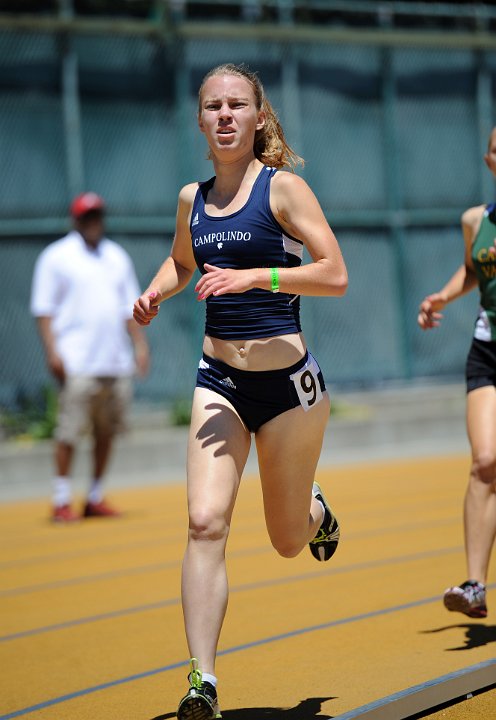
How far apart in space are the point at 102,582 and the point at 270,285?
3840 mm

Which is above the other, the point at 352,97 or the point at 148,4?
the point at 148,4

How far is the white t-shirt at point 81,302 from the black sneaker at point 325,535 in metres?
5.58

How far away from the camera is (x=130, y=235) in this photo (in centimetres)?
1650

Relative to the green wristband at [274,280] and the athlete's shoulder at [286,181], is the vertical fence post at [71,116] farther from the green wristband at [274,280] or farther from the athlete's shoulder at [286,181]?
the green wristband at [274,280]

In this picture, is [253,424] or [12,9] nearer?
[253,424]

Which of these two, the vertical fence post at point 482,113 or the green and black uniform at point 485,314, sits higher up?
the vertical fence post at point 482,113

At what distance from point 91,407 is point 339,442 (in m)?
4.76

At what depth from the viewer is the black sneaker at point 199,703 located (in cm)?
407

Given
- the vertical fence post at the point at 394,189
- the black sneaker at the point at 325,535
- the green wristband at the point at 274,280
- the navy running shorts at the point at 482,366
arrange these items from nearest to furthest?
1. the green wristband at the point at 274,280
2. the black sneaker at the point at 325,535
3. the navy running shorts at the point at 482,366
4. the vertical fence post at the point at 394,189

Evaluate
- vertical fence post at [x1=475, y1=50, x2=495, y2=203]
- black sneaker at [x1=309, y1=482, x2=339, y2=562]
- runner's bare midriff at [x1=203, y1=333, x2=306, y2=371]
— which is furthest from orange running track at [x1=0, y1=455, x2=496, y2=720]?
vertical fence post at [x1=475, y1=50, x2=495, y2=203]

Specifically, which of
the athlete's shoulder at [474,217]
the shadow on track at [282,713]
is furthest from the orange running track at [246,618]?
the athlete's shoulder at [474,217]

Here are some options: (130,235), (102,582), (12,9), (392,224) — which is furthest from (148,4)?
(102,582)

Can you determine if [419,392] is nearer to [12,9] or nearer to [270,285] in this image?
[12,9]

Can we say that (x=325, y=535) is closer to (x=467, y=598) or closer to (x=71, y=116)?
(x=467, y=598)
